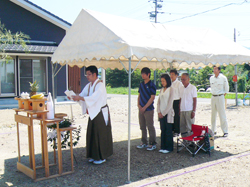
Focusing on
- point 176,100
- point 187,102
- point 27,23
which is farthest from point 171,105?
point 27,23

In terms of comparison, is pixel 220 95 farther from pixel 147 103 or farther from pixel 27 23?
pixel 27 23

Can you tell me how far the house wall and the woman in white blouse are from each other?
10.9 metres

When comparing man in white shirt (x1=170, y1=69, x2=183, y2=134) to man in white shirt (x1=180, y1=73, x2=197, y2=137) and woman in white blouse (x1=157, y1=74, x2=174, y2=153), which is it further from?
woman in white blouse (x1=157, y1=74, x2=174, y2=153)

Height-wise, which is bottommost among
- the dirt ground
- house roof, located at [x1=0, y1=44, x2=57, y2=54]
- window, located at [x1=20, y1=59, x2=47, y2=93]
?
the dirt ground

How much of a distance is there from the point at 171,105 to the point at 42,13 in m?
11.4

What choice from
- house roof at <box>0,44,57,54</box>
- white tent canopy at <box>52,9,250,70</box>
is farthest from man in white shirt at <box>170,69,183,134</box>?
house roof at <box>0,44,57,54</box>

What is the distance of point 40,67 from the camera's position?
50.2 feet

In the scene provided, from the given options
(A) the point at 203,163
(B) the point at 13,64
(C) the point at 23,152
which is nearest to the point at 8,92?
(B) the point at 13,64

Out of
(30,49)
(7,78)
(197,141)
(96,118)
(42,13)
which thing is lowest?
(197,141)

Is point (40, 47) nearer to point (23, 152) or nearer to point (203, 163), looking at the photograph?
point (23, 152)

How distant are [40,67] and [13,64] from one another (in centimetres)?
136

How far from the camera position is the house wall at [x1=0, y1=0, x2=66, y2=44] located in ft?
47.9

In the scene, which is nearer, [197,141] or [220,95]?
[197,141]

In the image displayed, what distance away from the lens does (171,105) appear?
5992 millimetres
